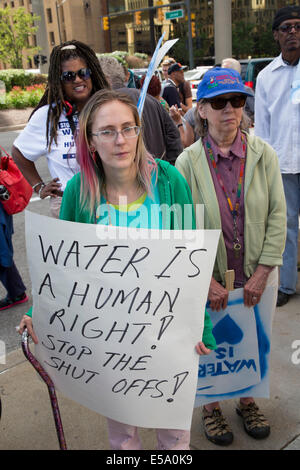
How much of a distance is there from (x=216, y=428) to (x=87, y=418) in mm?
710

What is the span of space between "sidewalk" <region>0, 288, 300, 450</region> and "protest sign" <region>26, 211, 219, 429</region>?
0.75 m

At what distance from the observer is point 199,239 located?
1.66 m

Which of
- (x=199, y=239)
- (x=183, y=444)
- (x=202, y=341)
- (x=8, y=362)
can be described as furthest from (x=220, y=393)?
(x=8, y=362)

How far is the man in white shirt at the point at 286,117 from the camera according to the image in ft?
11.1

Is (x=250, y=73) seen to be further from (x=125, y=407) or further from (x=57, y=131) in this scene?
(x=125, y=407)

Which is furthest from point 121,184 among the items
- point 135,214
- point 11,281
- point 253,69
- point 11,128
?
point 11,128

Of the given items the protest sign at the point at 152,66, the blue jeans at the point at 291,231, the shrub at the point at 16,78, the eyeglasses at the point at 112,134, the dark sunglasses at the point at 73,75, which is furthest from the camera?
the shrub at the point at 16,78

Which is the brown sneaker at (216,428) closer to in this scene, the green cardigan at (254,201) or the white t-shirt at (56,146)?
the green cardigan at (254,201)

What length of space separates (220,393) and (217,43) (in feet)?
54.9

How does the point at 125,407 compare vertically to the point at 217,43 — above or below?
below

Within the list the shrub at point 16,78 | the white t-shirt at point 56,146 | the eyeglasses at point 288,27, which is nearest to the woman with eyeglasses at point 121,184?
the white t-shirt at point 56,146

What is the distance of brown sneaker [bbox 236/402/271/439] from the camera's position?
7.88 ft

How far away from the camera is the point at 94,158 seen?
1.95m

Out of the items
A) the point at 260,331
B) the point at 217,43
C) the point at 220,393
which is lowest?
the point at 220,393
